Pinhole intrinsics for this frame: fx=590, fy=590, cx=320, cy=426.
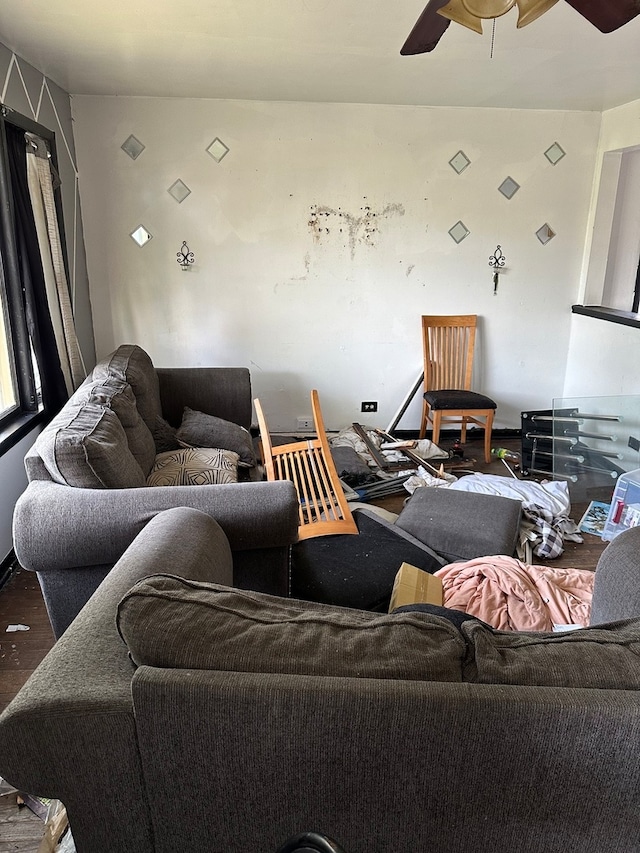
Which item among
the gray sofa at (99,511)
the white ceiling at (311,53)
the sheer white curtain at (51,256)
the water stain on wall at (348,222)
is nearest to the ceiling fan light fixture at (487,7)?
the white ceiling at (311,53)

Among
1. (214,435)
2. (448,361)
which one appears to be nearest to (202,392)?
(214,435)

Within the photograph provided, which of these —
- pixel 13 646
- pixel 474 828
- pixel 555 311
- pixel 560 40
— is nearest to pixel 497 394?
pixel 555 311

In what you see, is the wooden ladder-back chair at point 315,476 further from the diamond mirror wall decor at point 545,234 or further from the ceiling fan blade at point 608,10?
the diamond mirror wall decor at point 545,234

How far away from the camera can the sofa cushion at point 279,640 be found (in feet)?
2.96

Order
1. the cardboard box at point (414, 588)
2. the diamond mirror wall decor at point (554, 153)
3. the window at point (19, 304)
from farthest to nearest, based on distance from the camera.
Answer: the diamond mirror wall decor at point (554, 153) → the window at point (19, 304) → the cardboard box at point (414, 588)

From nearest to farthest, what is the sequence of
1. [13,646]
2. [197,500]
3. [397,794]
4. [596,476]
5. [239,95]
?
[397,794], [197,500], [13,646], [596,476], [239,95]

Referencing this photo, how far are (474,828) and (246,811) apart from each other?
1.08 feet

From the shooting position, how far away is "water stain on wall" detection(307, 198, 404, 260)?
4105 mm

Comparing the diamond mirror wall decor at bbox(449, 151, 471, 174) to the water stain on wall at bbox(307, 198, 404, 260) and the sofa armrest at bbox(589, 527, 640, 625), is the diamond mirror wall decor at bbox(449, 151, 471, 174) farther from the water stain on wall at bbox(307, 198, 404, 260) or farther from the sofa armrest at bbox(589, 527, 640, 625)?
the sofa armrest at bbox(589, 527, 640, 625)

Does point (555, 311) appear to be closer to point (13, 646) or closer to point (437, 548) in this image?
point (437, 548)

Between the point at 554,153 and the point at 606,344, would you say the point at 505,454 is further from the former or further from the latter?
the point at 554,153

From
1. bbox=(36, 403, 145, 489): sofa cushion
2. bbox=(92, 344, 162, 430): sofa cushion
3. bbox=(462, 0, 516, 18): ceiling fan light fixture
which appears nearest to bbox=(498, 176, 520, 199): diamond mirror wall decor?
bbox=(462, 0, 516, 18): ceiling fan light fixture

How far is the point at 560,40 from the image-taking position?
8.39ft

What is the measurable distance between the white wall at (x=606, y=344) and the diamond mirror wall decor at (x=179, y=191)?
2877 millimetres
